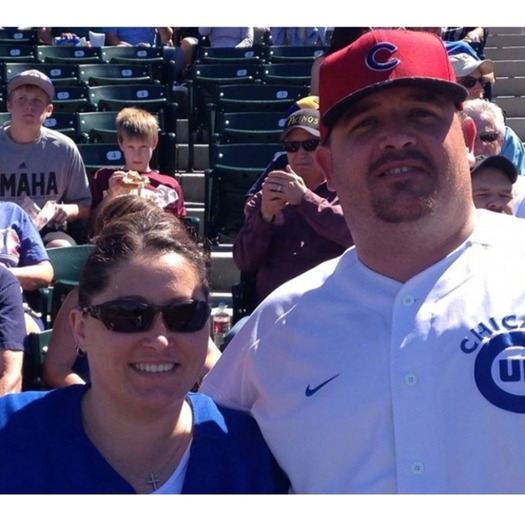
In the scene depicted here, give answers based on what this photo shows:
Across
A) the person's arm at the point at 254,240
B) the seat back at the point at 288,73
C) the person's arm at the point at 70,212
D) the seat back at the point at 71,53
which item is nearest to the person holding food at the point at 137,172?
the person's arm at the point at 70,212

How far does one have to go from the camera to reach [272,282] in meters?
4.76

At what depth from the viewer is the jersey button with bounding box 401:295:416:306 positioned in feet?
6.19

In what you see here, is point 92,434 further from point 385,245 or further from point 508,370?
point 508,370

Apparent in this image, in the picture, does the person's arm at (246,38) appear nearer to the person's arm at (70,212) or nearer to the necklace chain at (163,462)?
the person's arm at (70,212)

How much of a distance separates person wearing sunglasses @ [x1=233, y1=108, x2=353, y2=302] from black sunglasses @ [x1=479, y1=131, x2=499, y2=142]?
88 cm

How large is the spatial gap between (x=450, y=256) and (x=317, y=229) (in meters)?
2.56

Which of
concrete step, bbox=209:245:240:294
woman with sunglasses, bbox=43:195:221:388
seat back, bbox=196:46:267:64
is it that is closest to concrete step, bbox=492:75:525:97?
seat back, bbox=196:46:267:64

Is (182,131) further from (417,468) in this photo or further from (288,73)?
(417,468)

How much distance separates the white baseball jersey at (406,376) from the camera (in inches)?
69.6

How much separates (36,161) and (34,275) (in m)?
1.68

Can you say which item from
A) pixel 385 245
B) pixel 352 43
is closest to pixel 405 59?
pixel 352 43

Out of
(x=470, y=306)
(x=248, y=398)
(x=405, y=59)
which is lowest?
(x=248, y=398)

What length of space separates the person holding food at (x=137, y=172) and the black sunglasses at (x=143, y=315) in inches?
146

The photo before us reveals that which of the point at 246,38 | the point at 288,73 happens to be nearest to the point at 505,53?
the point at 246,38
